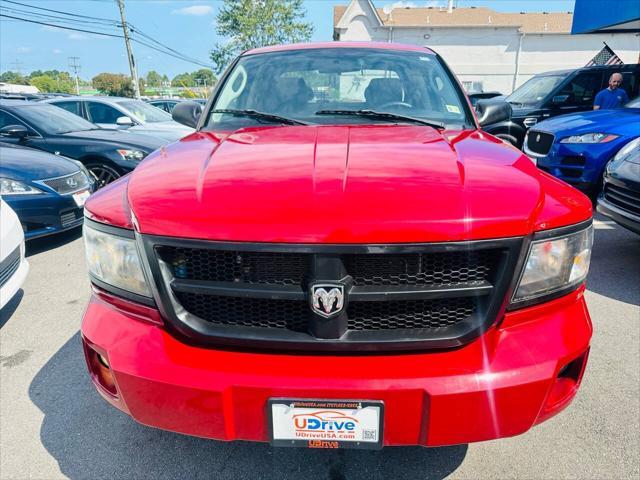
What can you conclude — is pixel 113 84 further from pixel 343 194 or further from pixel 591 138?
pixel 343 194

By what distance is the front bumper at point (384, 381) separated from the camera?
1.28m

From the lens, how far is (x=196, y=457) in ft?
6.24

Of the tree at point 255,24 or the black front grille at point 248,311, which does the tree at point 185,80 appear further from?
the black front grille at point 248,311

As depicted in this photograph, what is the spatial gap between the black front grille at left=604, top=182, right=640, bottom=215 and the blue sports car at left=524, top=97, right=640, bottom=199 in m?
1.30

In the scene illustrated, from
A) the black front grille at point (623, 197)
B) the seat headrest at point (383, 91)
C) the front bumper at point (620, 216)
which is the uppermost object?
the seat headrest at point (383, 91)

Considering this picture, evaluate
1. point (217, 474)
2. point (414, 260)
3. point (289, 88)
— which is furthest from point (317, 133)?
point (217, 474)

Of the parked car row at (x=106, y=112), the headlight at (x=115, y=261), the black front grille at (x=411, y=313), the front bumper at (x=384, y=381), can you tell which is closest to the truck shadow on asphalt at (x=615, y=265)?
the front bumper at (x=384, y=381)

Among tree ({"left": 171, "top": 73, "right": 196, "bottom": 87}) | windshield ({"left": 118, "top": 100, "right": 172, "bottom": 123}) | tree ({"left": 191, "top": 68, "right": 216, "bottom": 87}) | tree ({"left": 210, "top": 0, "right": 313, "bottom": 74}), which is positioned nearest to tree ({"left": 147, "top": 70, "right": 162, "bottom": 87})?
tree ({"left": 171, "top": 73, "right": 196, "bottom": 87})

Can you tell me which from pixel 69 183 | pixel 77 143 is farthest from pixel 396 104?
pixel 77 143

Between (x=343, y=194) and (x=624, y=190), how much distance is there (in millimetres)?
3703

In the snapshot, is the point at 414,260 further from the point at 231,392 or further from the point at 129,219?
the point at 129,219

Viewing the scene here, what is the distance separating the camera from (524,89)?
955cm

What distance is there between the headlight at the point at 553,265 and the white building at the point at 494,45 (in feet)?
100

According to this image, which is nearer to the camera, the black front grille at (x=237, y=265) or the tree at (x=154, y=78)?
the black front grille at (x=237, y=265)
